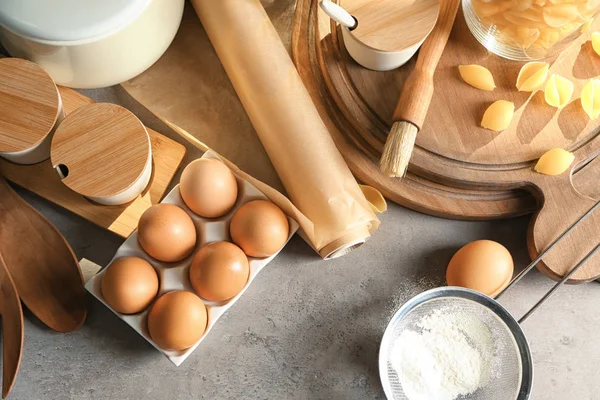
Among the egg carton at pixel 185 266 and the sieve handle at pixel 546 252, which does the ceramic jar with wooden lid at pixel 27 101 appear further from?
the sieve handle at pixel 546 252

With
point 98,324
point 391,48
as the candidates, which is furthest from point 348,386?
point 391,48

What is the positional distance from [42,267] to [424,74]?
0.56m

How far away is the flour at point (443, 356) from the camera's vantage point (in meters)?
0.95

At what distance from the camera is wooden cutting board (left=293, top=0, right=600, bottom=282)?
0.98 metres

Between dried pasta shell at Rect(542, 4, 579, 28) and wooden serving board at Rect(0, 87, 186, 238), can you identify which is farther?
wooden serving board at Rect(0, 87, 186, 238)

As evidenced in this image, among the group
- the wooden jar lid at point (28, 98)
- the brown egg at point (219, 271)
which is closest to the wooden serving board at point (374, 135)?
the brown egg at point (219, 271)

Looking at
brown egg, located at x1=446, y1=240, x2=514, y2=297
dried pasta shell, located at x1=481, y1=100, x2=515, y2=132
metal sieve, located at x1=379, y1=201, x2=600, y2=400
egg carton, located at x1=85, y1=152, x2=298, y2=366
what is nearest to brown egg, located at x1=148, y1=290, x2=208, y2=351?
egg carton, located at x1=85, y1=152, x2=298, y2=366

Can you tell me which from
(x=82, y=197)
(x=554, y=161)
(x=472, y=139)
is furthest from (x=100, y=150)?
(x=554, y=161)

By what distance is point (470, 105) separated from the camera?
995 mm

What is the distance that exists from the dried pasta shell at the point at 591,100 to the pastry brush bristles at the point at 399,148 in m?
0.24

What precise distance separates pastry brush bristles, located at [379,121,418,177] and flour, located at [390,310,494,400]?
0.66 feet

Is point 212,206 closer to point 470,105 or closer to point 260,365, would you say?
point 260,365

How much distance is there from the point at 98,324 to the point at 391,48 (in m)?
0.53

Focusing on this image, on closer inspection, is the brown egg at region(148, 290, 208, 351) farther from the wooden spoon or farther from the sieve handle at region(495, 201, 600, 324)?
the sieve handle at region(495, 201, 600, 324)
